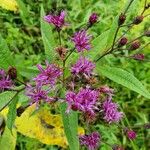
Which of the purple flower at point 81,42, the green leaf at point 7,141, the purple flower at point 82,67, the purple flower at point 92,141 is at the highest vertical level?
the purple flower at point 81,42

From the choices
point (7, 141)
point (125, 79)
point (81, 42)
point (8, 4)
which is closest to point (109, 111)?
point (125, 79)

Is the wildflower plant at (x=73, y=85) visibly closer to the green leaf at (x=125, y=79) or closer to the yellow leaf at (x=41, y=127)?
the green leaf at (x=125, y=79)

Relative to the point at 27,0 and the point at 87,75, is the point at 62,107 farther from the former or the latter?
the point at 27,0

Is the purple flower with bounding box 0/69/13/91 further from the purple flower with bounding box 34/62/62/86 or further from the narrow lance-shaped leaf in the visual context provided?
the narrow lance-shaped leaf

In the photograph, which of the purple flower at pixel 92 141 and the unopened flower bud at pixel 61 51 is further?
the purple flower at pixel 92 141

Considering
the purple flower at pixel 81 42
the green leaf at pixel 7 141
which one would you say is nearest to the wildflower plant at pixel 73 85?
the purple flower at pixel 81 42

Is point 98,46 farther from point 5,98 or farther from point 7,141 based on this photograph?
point 7,141

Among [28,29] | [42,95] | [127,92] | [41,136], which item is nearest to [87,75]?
[42,95]
